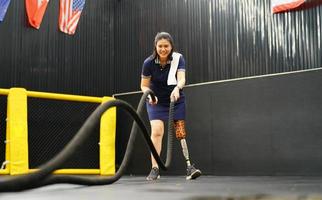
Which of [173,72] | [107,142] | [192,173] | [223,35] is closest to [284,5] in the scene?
[223,35]

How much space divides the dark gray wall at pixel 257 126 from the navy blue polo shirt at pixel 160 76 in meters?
1.78

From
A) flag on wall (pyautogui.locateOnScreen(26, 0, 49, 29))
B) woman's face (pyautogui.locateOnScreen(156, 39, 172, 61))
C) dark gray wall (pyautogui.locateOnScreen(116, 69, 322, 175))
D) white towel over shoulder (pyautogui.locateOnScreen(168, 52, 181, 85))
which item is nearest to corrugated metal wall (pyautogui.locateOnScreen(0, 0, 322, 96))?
flag on wall (pyautogui.locateOnScreen(26, 0, 49, 29))

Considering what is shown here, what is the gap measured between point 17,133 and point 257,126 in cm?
285

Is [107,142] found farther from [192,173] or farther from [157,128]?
[192,173]

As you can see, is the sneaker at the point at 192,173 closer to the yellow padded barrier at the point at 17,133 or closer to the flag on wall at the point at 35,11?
the yellow padded barrier at the point at 17,133

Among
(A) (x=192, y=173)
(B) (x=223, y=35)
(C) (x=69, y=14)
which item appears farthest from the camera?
(C) (x=69, y=14)

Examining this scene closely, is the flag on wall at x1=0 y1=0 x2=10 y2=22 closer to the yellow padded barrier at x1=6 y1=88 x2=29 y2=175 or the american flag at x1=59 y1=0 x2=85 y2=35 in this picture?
the american flag at x1=59 y1=0 x2=85 y2=35

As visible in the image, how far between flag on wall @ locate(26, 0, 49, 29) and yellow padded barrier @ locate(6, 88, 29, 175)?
1.51 m

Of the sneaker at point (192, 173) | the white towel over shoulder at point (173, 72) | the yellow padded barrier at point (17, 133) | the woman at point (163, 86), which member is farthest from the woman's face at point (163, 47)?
the yellow padded barrier at point (17, 133)

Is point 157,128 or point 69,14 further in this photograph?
point 69,14

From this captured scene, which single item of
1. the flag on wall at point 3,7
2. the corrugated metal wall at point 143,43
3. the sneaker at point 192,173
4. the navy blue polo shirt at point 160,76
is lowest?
the sneaker at point 192,173

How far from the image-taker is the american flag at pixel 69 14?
6.81m

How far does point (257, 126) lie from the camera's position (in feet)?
18.2

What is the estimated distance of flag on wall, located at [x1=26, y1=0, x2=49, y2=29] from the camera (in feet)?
20.9
